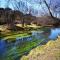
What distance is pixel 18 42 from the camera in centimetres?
288

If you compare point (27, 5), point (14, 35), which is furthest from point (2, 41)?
point (27, 5)

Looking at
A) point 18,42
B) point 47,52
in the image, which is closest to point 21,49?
point 18,42

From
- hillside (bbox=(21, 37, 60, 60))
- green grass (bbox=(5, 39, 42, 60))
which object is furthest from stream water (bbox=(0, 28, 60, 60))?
hillside (bbox=(21, 37, 60, 60))

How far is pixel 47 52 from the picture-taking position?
2.90 meters

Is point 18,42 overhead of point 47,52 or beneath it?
overhead

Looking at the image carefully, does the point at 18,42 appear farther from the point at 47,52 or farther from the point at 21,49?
the point at 47,52

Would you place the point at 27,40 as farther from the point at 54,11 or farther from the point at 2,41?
the point at 54,11

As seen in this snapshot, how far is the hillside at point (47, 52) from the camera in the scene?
2798 millimetres

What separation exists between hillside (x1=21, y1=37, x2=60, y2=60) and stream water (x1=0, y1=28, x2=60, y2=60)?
110 mm

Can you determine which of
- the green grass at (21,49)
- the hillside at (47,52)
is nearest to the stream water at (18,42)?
the green grass at (21,49)

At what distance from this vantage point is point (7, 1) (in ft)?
9.62

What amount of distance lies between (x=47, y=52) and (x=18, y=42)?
49cm

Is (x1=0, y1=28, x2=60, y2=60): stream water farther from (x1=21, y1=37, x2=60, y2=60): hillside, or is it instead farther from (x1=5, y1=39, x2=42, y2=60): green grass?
(x1=21, y1=37, x2=60, y2=60): hillside

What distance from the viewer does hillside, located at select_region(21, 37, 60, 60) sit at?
280 cm
